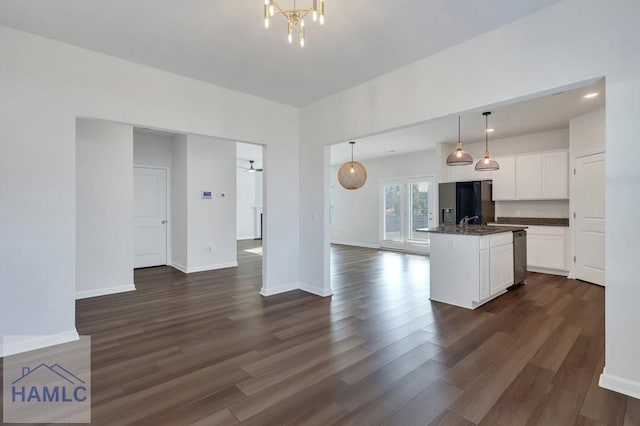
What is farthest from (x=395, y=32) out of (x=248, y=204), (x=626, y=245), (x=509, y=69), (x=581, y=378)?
(x=248, y=204)

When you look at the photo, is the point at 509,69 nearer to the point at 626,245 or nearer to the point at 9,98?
the point at 626,245

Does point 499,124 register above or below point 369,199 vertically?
above

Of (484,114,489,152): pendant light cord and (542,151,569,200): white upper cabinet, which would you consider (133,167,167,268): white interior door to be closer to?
(484,114,489,152): pendant light cord

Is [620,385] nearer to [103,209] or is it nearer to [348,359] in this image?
[348,359]

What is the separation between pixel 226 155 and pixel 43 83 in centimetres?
366

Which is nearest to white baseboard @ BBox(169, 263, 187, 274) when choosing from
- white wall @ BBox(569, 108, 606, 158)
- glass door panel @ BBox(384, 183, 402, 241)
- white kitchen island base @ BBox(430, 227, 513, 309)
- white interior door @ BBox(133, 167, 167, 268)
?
white interior door @ BBox(133, 167, 167, 268)

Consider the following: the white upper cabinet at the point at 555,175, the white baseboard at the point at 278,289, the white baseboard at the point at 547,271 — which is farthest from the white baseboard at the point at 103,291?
the white upper cabinet at the point at 555,175

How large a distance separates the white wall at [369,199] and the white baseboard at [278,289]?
4968 mm

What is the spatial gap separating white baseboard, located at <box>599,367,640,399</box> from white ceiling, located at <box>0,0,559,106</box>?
8.96 ft

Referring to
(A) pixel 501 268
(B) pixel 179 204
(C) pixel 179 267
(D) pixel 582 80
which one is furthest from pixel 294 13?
(C) pixel 179 267

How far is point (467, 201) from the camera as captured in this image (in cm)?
652

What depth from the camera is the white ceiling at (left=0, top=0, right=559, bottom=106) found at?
2.38m

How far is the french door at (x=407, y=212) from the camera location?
8.23 metres

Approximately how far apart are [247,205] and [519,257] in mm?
9023
